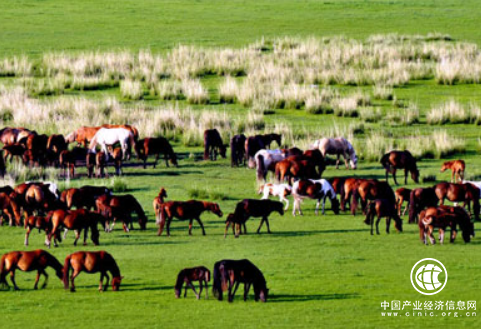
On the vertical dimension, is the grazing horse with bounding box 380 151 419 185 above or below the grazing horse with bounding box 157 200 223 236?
above

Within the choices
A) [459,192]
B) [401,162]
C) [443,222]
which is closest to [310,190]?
[459,192]

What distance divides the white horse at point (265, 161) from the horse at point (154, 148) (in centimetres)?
362

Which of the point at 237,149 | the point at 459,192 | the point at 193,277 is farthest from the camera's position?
the point at 237,149

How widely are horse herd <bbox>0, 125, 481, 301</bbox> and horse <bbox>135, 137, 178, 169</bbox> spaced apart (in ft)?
0.08

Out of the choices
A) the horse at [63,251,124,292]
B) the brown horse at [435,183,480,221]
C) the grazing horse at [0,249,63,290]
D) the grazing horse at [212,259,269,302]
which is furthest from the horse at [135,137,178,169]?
the grazing horse at [212,259,269,302]

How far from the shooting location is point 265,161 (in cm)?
2694

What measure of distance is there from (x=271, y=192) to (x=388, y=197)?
2666 mm

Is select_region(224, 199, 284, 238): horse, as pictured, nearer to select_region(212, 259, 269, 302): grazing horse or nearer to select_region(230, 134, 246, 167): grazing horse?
select_region(212, 259, 269, 302): grazing horse

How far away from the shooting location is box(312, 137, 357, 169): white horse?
95.9 ft

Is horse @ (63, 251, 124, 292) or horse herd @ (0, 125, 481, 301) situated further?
horse herd @ (0, 125, 481, 301)

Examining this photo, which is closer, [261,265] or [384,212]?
[261,265]

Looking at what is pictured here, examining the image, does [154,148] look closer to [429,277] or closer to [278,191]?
[278,191]

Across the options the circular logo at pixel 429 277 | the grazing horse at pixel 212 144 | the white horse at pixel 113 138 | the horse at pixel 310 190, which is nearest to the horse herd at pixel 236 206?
the horse at pixel 310 190

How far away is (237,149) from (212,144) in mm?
1004
